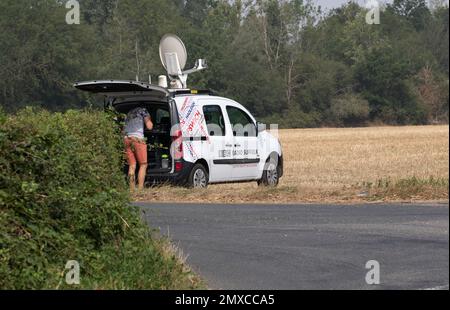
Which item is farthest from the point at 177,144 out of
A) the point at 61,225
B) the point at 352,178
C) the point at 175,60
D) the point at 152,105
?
the point at 61,225

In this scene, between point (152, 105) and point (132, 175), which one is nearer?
point (132, 175)

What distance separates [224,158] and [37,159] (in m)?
11.4

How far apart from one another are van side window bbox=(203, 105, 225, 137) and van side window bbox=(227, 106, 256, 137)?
14.1 inches

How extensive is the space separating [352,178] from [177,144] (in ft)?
A: 19.2

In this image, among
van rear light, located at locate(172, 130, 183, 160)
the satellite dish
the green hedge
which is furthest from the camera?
the satellite dish

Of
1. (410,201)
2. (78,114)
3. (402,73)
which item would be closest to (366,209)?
(410,201)

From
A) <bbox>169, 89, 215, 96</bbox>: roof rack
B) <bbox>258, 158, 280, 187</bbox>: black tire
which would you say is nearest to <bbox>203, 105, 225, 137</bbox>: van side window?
<bbox>169, 89, 215, 96</bbox>: roof rack

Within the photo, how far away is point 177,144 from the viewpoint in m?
18.8

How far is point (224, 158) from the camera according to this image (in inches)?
789

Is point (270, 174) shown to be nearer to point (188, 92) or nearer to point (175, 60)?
point (188, 92)

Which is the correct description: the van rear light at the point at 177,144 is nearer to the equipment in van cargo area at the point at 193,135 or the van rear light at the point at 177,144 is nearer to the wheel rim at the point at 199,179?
the equipment in van cargo area at the point at 193,135

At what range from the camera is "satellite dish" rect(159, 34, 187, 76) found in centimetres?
2230

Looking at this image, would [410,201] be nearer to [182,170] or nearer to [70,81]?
[182,170]

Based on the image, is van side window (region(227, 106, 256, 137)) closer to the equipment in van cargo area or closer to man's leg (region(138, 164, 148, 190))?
the equipment in van cargo area
